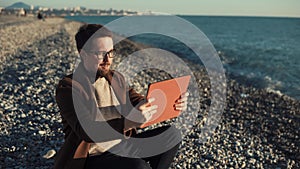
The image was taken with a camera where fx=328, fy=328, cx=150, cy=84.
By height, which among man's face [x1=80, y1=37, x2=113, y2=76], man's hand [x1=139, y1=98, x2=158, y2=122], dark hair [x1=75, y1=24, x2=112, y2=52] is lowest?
man's hand [x1=139, y1=98, x2=158, y2=122]

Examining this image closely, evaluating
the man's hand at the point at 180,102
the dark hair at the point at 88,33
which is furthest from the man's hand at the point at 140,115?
the dark hair at the point at 88,33

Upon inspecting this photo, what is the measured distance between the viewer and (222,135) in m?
8.09

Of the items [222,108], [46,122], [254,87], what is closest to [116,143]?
[46,122]

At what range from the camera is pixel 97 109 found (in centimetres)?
331

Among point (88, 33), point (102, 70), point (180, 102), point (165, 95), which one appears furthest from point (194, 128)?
point (88, 33)

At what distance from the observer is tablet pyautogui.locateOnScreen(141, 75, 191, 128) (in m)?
3.14

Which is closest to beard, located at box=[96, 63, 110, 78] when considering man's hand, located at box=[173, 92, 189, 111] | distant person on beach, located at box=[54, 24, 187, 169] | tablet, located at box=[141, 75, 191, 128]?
distant person on beach, located at box=[54, 24, 187, 169]

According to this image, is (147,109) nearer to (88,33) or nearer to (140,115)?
(140,115)

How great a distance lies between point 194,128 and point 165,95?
5154 mm

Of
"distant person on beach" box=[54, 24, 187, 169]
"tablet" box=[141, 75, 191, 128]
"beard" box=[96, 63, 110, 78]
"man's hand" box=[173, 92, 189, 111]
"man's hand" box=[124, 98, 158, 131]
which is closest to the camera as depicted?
"man's hand" box=[124, 98, 158, 131]

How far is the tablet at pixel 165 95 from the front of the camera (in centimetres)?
314

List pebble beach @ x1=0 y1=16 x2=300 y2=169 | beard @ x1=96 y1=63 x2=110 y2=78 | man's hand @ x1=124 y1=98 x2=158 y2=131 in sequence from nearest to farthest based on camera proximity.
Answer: man's hand @ x1=124 y1=98 x2=158 y2=131, beard @ x1=96 y1=63 x2=110 y2=78, pebble beach @ x1=0 y1=16 x2=300 y2=169

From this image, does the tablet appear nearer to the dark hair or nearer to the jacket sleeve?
the jacket sleeve

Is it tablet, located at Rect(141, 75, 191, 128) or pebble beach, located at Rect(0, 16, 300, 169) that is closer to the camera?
tablet, located at Rect(141, 75, 191, 128)
